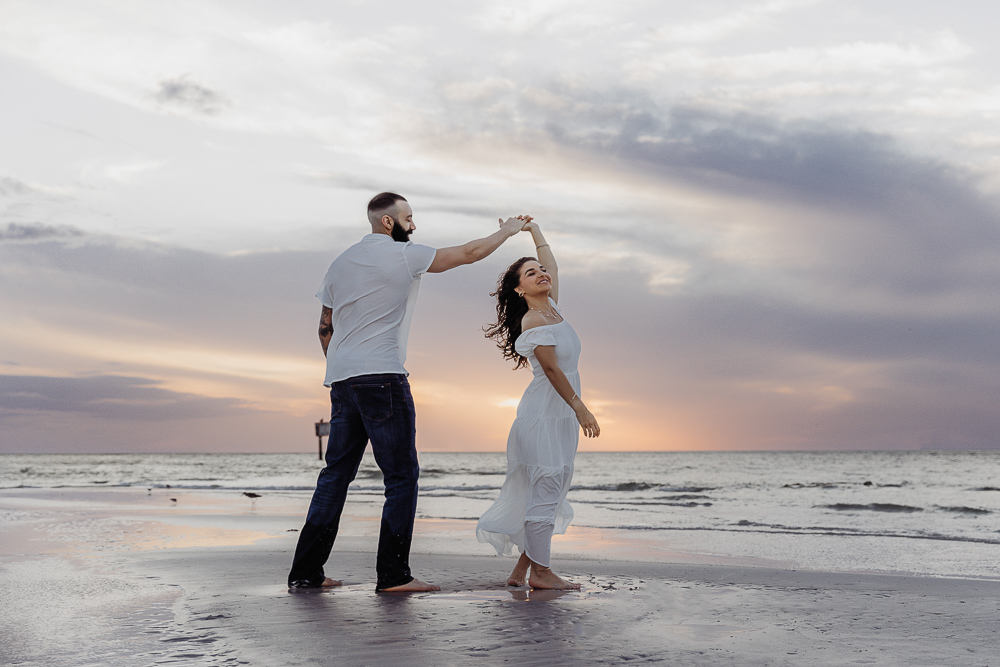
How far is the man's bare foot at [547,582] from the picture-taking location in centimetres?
410

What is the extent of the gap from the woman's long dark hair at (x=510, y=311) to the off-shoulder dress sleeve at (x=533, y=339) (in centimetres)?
30

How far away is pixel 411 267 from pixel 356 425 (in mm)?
869

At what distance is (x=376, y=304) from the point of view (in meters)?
3.91

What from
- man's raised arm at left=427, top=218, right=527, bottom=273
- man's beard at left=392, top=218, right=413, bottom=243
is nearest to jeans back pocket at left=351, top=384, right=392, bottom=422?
man's raised arm at left=427, top=218, right=527, bottom=273

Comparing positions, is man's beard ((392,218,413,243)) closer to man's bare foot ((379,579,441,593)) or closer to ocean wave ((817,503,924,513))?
man's bare foot ((379,579,441,593))

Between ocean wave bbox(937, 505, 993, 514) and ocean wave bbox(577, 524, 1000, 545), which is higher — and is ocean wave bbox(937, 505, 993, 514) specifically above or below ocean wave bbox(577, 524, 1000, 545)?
below

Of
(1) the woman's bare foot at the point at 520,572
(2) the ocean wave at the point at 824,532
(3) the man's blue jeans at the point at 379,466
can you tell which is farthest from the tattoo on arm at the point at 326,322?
(2) the ocean wave at the point at 824,532

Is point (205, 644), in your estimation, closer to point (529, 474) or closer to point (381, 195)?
point (529, 474)

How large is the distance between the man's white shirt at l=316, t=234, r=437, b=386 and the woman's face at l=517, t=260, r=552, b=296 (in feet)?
2.51

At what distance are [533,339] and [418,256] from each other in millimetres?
835

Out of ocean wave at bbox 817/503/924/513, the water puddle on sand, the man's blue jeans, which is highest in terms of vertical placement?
the man's blue jeans

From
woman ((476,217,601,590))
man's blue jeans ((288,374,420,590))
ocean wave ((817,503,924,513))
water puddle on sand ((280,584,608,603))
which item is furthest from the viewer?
ocean wave ((817,503,924,513))

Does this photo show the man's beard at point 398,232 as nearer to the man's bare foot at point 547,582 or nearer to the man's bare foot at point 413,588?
the man's bare foot at point 413,588

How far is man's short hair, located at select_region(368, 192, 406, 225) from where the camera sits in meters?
4.08
